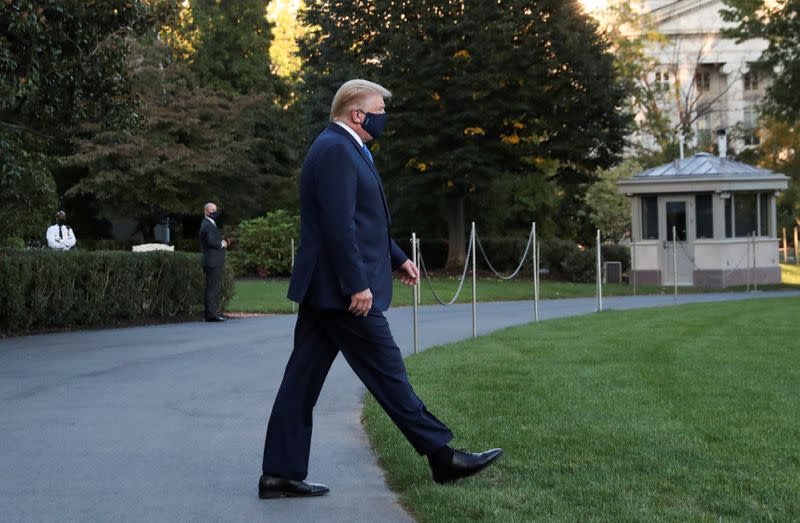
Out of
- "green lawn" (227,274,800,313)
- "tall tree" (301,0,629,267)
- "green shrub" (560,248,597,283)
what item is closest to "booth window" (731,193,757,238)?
"green lawn" (227,274,800,313)

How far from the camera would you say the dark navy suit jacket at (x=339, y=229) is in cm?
609

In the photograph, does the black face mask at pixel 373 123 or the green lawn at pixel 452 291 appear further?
the green lawn at pixel 452 291

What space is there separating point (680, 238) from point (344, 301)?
112ft

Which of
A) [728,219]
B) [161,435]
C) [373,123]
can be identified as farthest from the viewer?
[728,219]

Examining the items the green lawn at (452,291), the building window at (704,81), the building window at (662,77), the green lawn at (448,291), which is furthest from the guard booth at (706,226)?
the building window at (704,81)

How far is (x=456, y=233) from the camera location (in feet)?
141

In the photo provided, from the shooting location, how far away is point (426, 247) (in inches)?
1860

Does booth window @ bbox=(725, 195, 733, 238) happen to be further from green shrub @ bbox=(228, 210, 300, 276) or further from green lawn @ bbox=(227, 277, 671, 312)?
green shrub @ bbox=(228, 210, 300, 276)

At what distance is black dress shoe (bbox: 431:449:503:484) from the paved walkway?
306mm

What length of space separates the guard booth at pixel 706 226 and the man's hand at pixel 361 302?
33.1 meters

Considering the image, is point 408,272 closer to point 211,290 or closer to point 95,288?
point 95,288

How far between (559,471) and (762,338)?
962 centimetres

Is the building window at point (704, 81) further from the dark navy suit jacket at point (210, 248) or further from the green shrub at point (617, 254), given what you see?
the dark navy suit jacket at point (210, 248)

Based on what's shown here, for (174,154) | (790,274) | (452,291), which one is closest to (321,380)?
(452,291)
